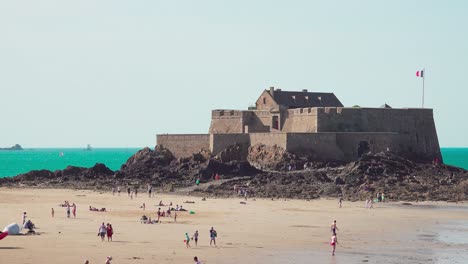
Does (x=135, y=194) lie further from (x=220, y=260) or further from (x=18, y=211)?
(x=220, y=260)

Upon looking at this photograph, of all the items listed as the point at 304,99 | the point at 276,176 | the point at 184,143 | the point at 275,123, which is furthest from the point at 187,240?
the point at 304,99

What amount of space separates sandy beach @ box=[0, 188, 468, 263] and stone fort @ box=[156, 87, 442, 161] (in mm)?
12244

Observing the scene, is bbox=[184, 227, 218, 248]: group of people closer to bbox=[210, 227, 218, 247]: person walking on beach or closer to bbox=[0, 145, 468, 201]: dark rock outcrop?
bbox=[210, 227, 218, 247]: person walking on beach

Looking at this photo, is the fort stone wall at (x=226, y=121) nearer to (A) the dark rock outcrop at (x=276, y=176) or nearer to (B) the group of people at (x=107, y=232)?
(A) the dark rock outcrop at (x=276, y=176)

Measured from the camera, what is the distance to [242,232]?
37594 mm

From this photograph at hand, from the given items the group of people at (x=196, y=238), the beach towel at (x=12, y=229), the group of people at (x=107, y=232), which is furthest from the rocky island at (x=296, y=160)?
the beach towel at (x=12, y=229)

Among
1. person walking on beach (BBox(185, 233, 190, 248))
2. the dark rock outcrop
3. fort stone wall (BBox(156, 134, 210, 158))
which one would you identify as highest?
fort stone wall (BBox(156, 134, 210, 158))

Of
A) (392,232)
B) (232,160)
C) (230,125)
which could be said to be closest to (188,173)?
(232,160)

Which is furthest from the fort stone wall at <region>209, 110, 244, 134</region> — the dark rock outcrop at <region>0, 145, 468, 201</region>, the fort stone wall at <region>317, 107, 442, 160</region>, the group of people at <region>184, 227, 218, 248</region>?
the group of people at <region>184, 227, 218, 248</region>

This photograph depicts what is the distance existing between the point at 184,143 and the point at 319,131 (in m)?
10.9

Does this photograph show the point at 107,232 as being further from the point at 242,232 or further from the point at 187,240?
the point at 242,232

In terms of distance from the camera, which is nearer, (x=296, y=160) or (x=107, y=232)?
(x=107, y=232)

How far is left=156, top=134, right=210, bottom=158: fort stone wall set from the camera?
6725cm

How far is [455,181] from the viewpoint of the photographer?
57312 mm
